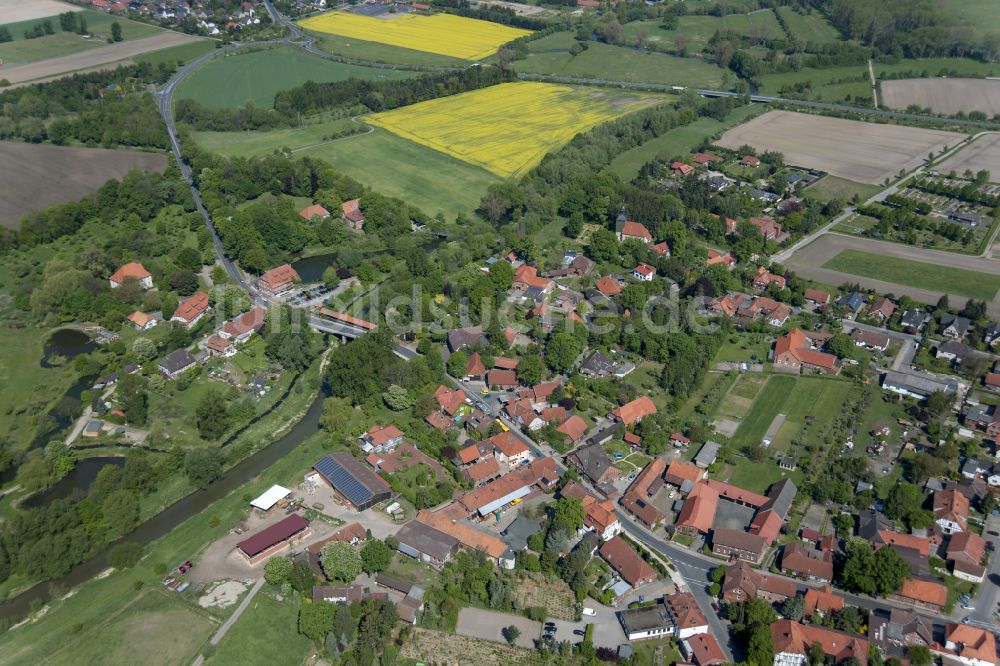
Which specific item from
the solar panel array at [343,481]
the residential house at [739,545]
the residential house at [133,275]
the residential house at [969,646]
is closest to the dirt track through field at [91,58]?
the residential house at [133,275]

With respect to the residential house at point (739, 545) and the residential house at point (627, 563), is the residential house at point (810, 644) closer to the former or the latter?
the residential house at point (739, 545)

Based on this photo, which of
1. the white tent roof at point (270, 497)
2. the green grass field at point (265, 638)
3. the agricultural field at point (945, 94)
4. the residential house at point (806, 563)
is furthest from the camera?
the agricultural field at point (945, 94)

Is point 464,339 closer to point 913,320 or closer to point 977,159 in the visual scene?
point 913,320

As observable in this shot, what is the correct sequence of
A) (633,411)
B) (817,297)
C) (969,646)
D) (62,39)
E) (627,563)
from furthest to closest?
(62,39), (817,297), (633,411), (627,563), (969,646)

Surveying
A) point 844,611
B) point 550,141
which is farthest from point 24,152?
point 844,611

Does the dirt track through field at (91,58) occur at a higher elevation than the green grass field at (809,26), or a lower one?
lower

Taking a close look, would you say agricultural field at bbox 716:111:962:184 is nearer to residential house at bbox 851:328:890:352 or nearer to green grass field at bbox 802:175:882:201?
green grass field at bbox 802:175:882:201

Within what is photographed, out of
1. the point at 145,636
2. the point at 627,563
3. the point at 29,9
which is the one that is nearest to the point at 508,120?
the point at 627,563
